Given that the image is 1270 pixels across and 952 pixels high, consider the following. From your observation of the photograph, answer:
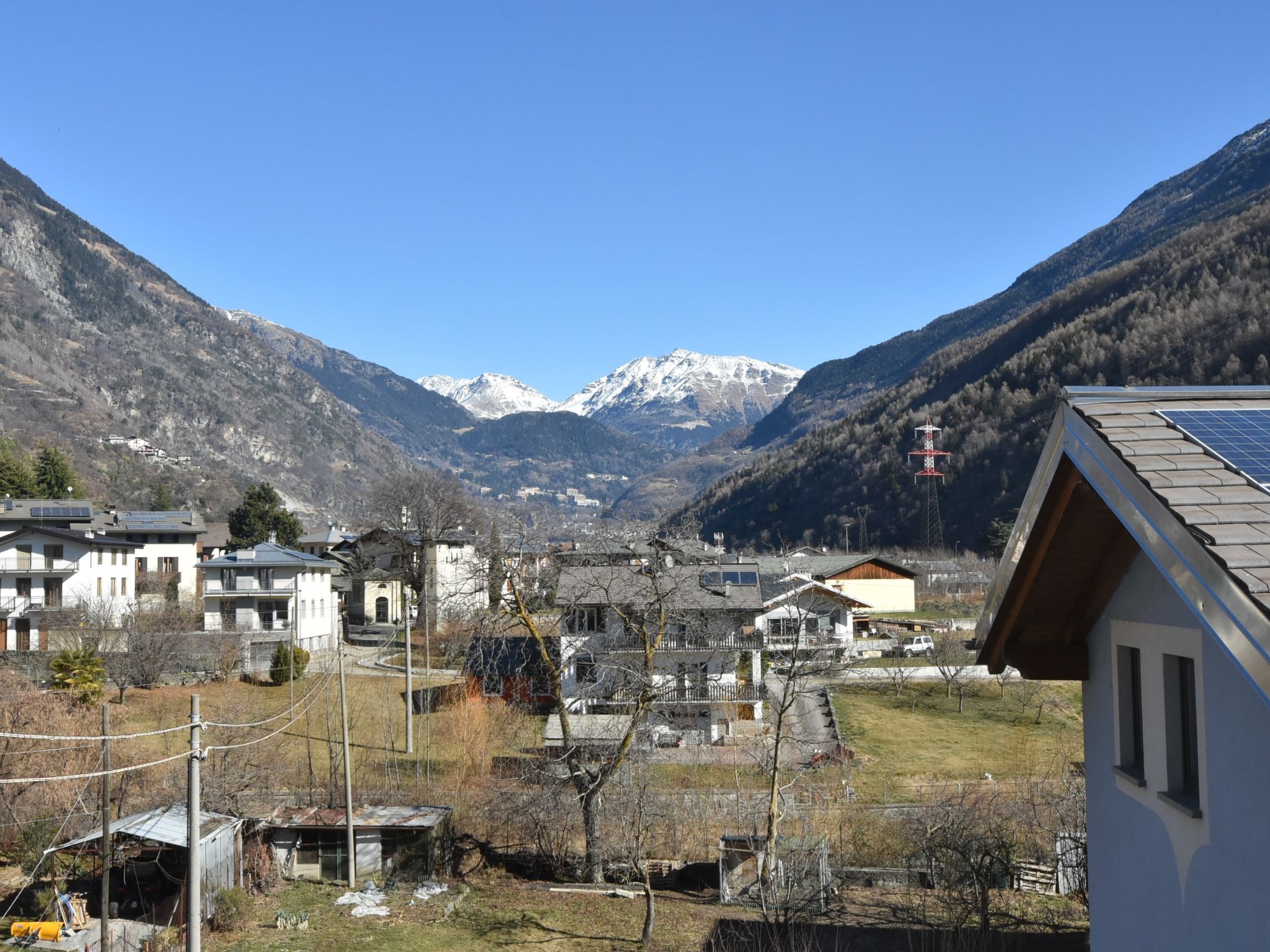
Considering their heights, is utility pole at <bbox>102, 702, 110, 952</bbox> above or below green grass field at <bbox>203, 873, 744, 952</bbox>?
above

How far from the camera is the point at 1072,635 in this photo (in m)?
5.91

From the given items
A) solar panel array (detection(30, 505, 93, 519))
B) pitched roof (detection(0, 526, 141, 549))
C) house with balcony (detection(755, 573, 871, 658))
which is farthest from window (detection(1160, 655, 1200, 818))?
solar panel array (detection(30, 505, 93, 519))

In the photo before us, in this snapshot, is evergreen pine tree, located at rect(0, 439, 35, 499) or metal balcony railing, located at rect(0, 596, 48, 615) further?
evergreen pine tree, located at rect(0, 439, 35, 499)

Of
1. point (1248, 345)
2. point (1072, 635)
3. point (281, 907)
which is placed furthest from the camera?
point (1248, 345)

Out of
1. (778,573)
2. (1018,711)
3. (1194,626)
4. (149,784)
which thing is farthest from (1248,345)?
(1194,626)

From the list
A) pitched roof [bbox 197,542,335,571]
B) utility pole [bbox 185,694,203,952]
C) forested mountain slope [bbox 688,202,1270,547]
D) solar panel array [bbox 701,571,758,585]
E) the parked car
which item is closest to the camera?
utility pole [bbox 185,694,203,952]

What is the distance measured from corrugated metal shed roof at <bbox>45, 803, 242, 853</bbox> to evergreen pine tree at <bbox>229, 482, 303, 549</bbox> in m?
50.0

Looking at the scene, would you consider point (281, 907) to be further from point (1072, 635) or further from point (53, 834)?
point (1072, 635)

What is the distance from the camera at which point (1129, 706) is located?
547 cm

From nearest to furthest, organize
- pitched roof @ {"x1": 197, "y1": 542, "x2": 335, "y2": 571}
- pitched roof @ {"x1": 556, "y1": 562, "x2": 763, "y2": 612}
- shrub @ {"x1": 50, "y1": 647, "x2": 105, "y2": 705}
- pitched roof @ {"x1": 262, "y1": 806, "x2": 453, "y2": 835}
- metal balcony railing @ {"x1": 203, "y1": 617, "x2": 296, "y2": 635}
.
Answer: pitched roof @ {"x1": 262, "y1": 806, "x2": 453, "y2": 835} < pitched roof @ {"x1": 556, "y1": 562, "x2": 763, "y2": 612} < shrub @ {"x1": 50, "y1": 647, "x2": 105, "y2": 705} < metal balcony railing @ {"x1": 203, "y1": 617, "x2": 296, "y2": 635} < pitched roof @ {"x1": 197, "y1": 542, "x2": 335, "y2": 571}

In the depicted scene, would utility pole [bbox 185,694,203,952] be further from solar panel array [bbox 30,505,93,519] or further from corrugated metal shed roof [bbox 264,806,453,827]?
solar panel array [bbox 30,505,93,519]

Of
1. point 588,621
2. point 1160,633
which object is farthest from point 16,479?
point 1160,633

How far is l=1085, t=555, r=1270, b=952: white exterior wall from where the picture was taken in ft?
13.0

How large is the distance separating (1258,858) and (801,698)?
37.7 meters
